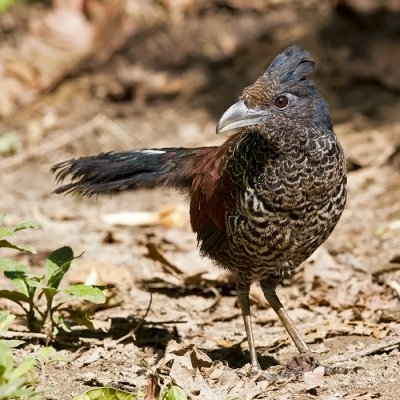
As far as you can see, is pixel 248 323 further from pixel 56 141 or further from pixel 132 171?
pixel 56 141

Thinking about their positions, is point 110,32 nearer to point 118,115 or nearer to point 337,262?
point 118,115

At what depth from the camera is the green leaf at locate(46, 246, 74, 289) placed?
4824 mm

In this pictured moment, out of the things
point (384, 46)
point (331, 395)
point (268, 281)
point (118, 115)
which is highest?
point (384, 46)

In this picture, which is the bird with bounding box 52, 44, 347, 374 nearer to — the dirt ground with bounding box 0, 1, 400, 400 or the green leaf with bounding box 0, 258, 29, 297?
the dirt ground with bounding box 0, 1, 400, 400

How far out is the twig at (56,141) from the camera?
29.2 feet

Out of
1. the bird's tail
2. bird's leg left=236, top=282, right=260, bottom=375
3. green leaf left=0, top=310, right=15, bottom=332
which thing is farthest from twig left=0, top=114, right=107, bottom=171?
green leaf left=0, top=310, right=15, bottom=332

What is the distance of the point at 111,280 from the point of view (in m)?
6.27

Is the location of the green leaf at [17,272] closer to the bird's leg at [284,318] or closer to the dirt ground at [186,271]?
the dirt ground at [186,271]

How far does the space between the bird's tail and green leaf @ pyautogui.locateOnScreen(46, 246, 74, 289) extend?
589mm

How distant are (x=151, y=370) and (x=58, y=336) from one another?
2.61 ft

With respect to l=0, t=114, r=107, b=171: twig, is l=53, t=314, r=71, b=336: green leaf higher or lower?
lower

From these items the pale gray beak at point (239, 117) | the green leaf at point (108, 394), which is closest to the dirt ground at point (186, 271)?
the green leaf at point (108, 394)

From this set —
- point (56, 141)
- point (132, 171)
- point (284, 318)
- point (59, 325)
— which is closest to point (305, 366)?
point (284, 318)

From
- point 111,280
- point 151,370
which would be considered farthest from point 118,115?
point 151,370
